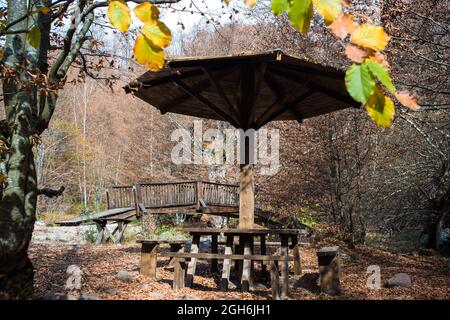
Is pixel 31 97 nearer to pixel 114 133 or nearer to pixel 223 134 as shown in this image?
pixel 223 134

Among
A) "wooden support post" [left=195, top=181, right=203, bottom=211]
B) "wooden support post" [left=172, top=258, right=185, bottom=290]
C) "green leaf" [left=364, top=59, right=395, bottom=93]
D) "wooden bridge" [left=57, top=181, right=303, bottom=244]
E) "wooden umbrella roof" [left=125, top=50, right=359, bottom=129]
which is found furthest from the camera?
"wooden support post" [left=195, top=181, right=203, bottom=211]

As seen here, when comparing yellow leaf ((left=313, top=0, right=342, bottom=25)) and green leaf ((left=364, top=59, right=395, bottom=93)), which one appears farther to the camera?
yellow leaf ((left=313, top=0, right=342, bottom=25))

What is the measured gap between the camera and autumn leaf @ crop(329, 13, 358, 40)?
1.26 m

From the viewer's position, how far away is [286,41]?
13633mm

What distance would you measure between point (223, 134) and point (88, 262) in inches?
566

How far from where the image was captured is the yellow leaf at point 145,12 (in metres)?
1.30

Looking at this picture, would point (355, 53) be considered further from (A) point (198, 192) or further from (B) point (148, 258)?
(A) point (198, 192)

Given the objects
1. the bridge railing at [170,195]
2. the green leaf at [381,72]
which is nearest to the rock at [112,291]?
the green leaf at [381,72]

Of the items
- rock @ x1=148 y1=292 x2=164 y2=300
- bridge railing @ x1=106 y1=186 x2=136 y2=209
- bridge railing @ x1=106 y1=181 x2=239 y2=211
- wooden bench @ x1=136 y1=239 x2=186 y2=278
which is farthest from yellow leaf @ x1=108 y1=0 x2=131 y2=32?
bridge railing @ x1=106 y1=186 x2=136 y2=209

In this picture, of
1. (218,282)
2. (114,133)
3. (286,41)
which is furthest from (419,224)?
(114,133)

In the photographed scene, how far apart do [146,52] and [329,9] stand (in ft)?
1.84

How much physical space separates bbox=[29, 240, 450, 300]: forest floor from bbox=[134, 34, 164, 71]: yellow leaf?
3.97 metres

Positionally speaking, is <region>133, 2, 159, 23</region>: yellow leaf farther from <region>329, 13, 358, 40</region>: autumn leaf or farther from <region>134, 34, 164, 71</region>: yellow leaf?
<region>329, 13, 358, 40</region>: autumn leaf

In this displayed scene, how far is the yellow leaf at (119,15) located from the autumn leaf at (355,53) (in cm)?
69
